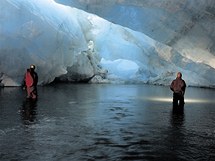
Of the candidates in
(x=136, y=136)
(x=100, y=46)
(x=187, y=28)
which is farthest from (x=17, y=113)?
(x=100, y=46)

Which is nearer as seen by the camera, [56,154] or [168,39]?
[56,154]

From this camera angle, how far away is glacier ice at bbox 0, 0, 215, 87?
25.7 metres

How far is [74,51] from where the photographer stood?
110 ft

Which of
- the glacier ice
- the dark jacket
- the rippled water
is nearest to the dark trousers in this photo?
the dark jacket

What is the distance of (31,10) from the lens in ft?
90.7

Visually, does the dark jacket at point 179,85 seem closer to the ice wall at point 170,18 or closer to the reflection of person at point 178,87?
the reflection of person at point 178,87

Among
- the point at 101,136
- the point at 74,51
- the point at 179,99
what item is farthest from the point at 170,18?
the point at 101,136

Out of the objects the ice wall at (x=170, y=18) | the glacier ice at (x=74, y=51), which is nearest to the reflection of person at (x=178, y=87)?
the ice wall at (x=170, y=18)

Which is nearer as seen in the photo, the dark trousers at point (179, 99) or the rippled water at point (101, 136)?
the rippled water at point (101, 136)

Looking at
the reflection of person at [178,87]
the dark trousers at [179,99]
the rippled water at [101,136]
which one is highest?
the reflection of person at [178,87]

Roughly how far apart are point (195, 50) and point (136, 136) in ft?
81.2

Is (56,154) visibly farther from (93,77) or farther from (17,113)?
(93,77)

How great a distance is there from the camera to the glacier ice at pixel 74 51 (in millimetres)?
25703

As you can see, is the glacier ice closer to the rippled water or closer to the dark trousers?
the dark trousers
